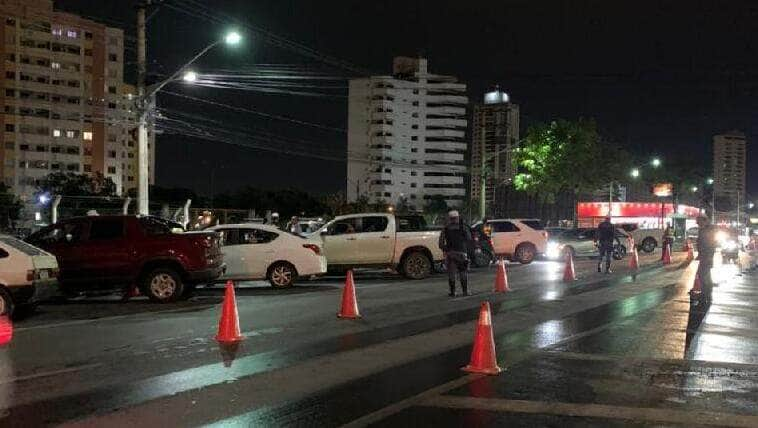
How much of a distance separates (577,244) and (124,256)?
2262 cm

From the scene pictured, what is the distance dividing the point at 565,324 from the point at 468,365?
4061mm

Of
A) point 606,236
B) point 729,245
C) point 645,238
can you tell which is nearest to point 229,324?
point 606,236

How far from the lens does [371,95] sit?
128 metres

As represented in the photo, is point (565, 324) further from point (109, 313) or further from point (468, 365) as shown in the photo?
point (109, 313)

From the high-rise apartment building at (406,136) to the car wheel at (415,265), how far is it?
103m

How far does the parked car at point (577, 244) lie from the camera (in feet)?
106

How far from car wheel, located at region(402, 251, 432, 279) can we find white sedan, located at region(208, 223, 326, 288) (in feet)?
10.9

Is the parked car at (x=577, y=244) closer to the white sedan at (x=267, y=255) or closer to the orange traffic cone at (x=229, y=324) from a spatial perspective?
the white sedan at (x=267, y=255)

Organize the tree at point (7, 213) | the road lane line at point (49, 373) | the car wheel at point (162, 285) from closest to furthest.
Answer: the road lane line at point (49, 373), the car wheel at point (162, 285), the tree at point (7, 213)

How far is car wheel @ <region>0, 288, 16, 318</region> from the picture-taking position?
12.3 metres

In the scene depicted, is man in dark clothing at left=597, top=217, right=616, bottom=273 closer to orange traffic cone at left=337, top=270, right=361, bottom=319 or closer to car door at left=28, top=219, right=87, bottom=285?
orange traffic cone at left=337, top=270, right=361, bottom=319

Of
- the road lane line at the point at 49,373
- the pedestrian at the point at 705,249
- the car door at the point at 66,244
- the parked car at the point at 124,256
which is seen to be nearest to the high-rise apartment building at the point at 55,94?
the car door at the point at 66,244

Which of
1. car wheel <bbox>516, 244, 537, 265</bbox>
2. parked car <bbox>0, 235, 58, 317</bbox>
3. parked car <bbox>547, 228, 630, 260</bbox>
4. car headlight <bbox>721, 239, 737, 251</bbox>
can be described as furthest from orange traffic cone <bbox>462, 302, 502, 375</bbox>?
car headlight <bbox>721, 239, 737, 251</bbox>

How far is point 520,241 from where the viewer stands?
2778 centimetres
